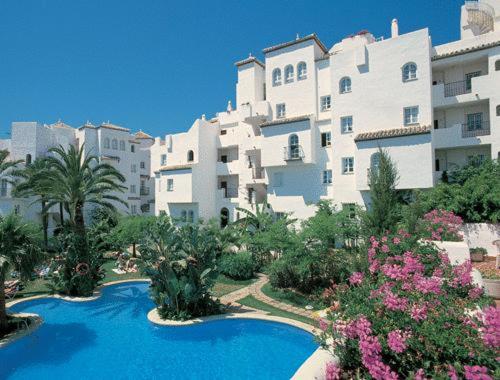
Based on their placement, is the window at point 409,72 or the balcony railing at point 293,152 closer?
the window at point 409,72

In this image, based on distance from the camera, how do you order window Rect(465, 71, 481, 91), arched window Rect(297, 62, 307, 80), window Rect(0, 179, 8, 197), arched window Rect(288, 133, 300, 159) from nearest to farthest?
window Rect(465, 71, 481, 91)
arched window Rect(288, 133, 300, 159)
arched window Rect(297, 62, 307, 80)
window Rect(0, 179, 8, 197)

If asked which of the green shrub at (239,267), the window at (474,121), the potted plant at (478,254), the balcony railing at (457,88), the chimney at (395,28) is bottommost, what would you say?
the green shrub at (239,267)

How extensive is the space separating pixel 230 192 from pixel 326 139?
47.1 feet

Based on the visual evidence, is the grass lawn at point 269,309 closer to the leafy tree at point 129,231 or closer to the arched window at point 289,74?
the leafy tree at point 129,231

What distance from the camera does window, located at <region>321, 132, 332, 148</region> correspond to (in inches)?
1163

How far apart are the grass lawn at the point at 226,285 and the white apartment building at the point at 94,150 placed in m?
28.9

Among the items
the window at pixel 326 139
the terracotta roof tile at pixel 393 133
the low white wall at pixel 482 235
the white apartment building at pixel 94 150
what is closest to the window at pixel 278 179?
the window at pixel 326 139

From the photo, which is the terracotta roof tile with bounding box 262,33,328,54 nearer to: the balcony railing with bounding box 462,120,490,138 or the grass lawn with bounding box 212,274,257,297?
the balcony railing with bounding box 462,120,490,138

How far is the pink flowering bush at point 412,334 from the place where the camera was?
4.32 metres

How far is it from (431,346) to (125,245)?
30.7 metres

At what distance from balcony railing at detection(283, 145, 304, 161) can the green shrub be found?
38.4 ft

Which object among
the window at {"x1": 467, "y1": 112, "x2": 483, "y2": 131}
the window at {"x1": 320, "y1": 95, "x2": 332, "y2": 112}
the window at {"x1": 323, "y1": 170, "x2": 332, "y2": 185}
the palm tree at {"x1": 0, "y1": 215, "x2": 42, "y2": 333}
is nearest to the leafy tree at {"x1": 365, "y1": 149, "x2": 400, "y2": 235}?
the window at {"x1": 323, "y1": 170, "x2": 332, "y2": 185}

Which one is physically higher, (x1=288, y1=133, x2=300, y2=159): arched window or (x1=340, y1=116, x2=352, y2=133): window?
(x1=340, y1=116, x2=352, y2=133): window

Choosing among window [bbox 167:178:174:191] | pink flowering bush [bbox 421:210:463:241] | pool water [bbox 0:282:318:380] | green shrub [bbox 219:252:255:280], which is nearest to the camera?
pool water [bbox 0:282:318:380]
